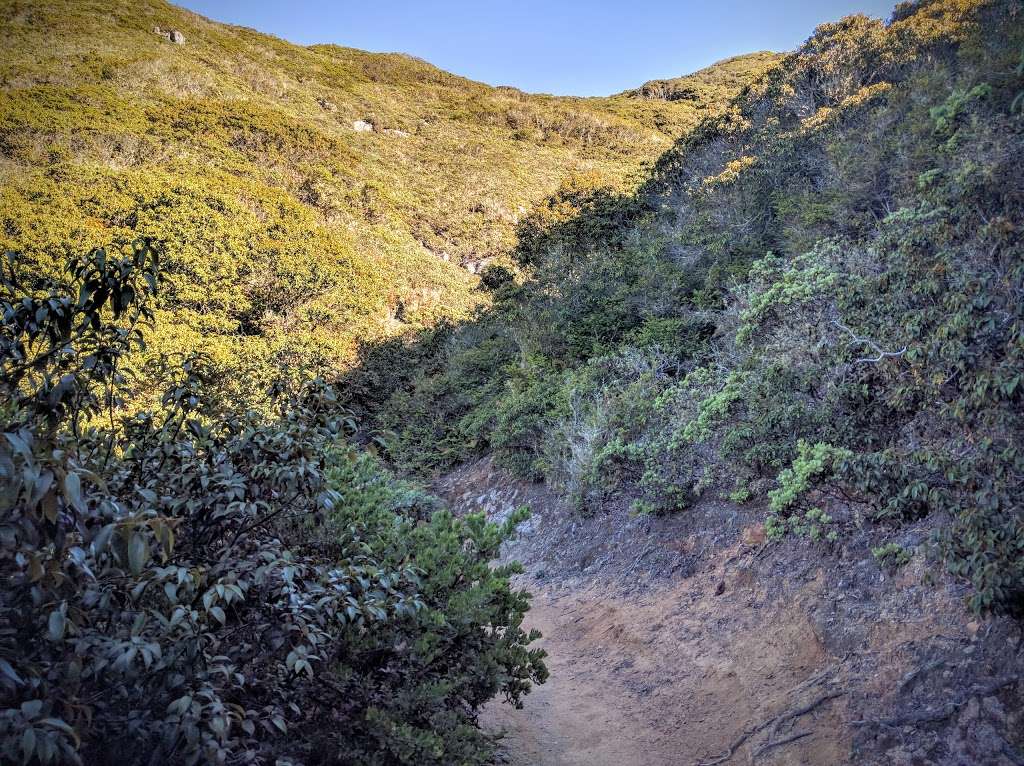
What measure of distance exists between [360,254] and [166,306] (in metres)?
8.09

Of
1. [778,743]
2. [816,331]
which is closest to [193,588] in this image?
[778,743]

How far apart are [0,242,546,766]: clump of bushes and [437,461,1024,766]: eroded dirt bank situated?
3.81 feet

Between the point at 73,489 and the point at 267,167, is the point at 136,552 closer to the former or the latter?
the point at 73,489

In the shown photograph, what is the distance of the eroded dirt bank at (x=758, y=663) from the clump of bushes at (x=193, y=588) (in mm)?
1161

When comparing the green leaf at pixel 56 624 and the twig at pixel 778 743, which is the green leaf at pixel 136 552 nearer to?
the green leaf at pixel 56 624

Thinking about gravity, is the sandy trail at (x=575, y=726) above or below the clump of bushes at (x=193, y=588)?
below

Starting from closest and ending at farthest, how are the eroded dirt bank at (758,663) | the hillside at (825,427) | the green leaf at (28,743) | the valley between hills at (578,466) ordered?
the green leaf at (28,743) < the valley between hills at (578,466) < the eroded dirt bank at (758,663) < the hillside at (825,427)

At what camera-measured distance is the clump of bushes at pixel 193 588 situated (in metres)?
1.76

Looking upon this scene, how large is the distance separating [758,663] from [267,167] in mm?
26535

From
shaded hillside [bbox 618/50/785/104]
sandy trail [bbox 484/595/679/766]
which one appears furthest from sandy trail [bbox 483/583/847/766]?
shaded hillside [bbox 618/50/785/104]

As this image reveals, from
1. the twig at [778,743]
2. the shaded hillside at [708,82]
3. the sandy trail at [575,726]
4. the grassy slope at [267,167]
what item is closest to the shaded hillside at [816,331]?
the twig at [778,743]

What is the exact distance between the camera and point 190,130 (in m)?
24.6

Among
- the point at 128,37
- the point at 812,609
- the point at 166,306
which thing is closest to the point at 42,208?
the point at 166,306

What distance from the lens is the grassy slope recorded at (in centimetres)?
1900
